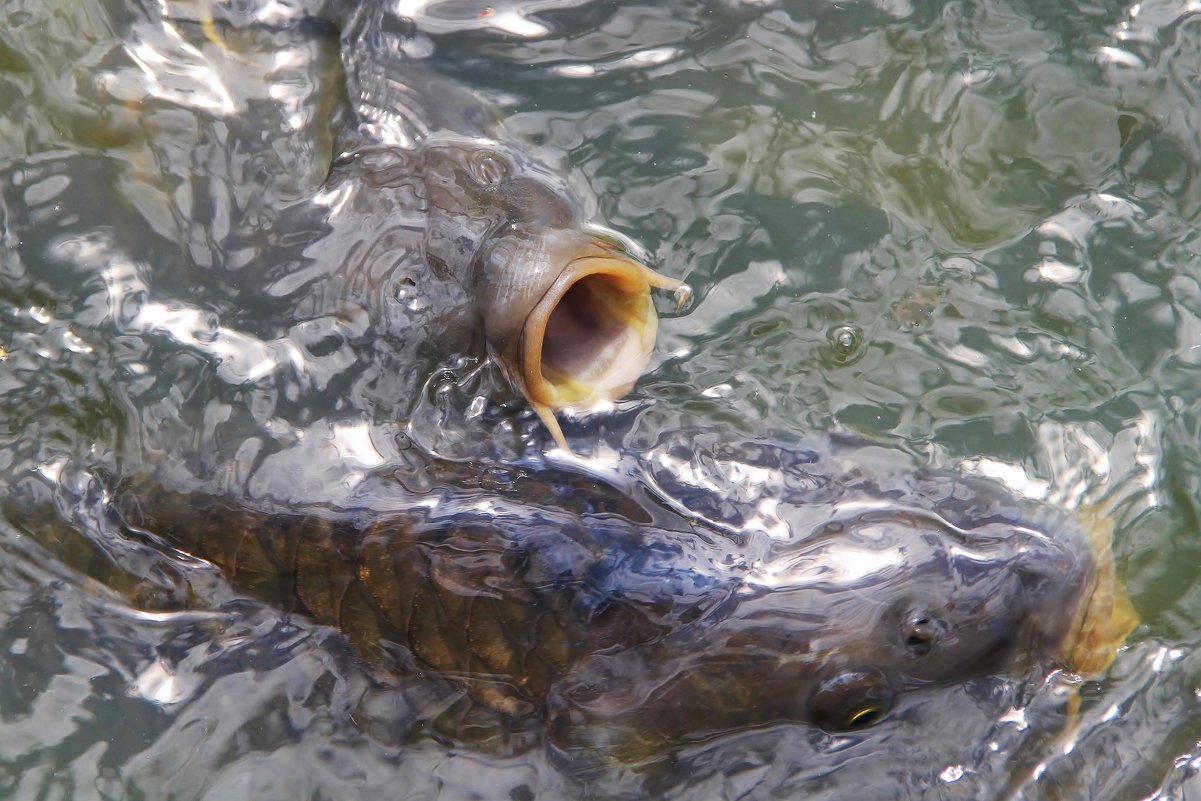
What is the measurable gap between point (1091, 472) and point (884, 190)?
993 mm

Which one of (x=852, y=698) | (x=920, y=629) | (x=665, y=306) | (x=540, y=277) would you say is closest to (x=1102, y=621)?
(x=920, y=629)

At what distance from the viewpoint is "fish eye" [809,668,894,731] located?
2529mm

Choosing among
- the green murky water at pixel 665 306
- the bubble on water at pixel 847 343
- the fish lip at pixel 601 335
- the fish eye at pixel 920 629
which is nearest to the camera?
the fish eye at pixel 920 629

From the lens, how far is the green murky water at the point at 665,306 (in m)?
2.70

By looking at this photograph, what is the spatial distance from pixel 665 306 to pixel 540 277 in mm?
449

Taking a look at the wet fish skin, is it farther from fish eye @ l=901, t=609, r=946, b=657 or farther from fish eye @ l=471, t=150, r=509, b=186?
fish eye @ l=471, t=150, r=509, b=186

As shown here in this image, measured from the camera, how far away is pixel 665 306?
10.5ft

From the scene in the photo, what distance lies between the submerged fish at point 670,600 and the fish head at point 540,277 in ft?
1.03

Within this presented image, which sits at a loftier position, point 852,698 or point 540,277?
point 540,277

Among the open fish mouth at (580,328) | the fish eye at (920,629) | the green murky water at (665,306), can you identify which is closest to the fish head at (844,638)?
the fish eye at (920,629)

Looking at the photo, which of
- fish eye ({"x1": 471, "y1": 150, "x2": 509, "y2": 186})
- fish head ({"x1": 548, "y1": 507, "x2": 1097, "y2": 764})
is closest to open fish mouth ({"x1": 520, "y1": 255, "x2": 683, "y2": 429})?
fish eye ({"x1": 471, "y1": 150, "x2": 509, "y2": 186})

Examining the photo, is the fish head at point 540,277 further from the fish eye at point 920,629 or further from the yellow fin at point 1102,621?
the yellow fin at point 1102,621

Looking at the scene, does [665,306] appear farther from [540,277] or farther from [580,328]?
[540,277]

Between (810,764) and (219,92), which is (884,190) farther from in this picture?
(219,92)
